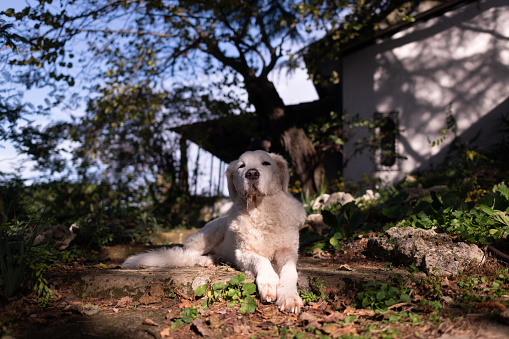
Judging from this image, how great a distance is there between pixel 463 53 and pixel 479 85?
99 cm

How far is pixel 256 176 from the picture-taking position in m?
3.05

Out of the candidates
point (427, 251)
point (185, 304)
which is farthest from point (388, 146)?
point (185, 304)

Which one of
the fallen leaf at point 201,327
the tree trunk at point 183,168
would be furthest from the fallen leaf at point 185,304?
the tree trunk at point 183,168

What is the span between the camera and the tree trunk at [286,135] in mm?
8852

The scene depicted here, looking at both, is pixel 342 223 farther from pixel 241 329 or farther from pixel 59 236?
A: pixel 59 236

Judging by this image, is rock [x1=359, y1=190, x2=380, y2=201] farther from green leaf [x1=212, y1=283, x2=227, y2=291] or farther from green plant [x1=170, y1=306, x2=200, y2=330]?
green plant [x1=170, y1=306, x2=200, y2=330]

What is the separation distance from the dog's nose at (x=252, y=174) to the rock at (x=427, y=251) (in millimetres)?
1578

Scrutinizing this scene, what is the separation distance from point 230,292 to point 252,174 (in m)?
1.01

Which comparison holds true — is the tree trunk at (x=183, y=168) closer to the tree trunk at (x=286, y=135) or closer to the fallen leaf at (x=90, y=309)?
the tree trunk at (x=286, y=135)

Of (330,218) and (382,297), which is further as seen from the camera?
(330,218)

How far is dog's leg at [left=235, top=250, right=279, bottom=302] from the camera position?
2539 millimetres

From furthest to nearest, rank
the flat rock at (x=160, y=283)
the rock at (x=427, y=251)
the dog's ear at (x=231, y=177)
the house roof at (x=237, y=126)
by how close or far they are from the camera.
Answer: the house roof at (x=237, y=126), the dog's ear at (x=231, y=177), the rock at (x=427, y=251), the flat rock at (x=160, y=283)

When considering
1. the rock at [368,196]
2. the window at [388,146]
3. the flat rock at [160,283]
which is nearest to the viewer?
the flat rock at [160,283]

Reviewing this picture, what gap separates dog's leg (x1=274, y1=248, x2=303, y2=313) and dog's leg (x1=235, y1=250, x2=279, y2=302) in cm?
5
